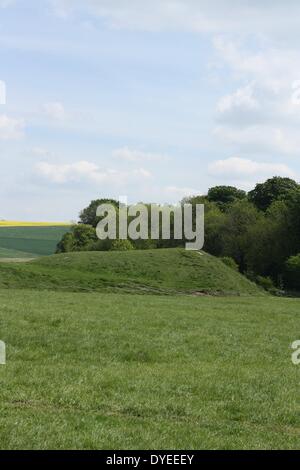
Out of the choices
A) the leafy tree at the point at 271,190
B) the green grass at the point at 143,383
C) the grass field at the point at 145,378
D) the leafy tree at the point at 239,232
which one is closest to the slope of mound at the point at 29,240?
the leafy tree at the point at 271,190

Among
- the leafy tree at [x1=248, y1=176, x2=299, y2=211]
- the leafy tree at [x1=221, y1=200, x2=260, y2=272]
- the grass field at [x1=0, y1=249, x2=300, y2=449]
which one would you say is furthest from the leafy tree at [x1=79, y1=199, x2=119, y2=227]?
the grass field at [x1=0, y1=249, x2=300, y2=449]

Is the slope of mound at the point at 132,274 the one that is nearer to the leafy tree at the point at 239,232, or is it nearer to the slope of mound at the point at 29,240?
the leafy tree at the point at 239,232

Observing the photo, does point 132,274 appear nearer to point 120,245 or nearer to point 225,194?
point 120,245

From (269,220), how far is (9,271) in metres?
59.8

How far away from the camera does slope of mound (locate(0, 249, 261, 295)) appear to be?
198ft

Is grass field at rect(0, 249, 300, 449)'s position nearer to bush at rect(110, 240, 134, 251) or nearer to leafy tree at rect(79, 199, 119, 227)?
bush at rect(110, 240, 134, 251)

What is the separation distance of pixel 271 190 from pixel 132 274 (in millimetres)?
62411

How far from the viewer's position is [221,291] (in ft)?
223

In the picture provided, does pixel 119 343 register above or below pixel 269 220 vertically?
below

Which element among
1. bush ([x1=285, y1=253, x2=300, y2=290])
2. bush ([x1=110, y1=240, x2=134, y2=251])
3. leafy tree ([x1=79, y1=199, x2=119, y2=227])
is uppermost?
leafy tree ([x1=79, y1=199, x2=119, y2=227])

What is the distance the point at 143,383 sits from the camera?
16984 millimetres

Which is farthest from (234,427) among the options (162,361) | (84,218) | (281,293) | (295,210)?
(84,218)

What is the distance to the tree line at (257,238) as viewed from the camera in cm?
10388
